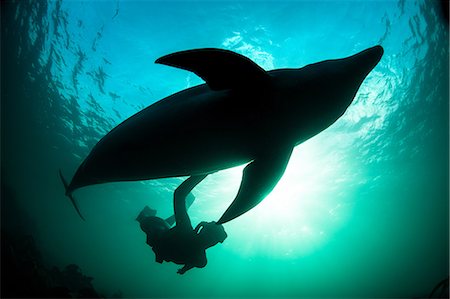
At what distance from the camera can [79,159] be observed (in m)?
23.5

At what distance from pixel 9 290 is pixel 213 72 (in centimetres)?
1316

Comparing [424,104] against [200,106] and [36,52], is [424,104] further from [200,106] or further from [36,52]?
[36,52]

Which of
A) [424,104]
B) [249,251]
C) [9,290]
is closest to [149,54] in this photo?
[9,290]

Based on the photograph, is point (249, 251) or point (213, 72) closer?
point (213, 72)

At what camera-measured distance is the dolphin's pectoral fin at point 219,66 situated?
5.67ft

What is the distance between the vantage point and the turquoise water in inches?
408

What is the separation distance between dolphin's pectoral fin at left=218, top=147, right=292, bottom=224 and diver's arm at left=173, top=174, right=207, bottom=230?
0.80 metres

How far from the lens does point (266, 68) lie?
11383 millimetres

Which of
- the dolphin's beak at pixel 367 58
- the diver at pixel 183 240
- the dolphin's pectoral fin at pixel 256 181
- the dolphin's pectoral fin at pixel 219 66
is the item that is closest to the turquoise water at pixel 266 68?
the diver at pixel 183 240

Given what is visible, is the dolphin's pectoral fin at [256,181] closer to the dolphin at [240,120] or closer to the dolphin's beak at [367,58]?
the dolphin at [240,120]

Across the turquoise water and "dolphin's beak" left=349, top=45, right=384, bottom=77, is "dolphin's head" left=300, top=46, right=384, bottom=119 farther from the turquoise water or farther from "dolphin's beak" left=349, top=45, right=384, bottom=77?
the turquoise water

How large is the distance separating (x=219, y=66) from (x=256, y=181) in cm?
Result: 102

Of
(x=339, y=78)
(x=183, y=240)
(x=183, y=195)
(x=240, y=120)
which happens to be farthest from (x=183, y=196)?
(x=339, y=78)

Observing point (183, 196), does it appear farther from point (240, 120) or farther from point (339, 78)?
point (339, 78)
